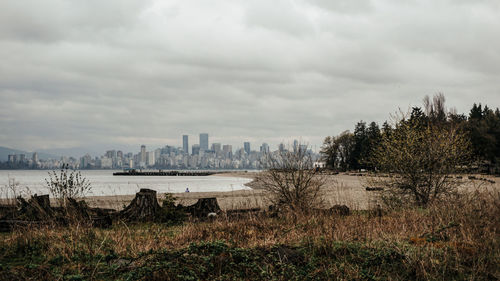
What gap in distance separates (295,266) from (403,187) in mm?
11415

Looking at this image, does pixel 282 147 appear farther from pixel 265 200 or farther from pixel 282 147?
pixel 265 200

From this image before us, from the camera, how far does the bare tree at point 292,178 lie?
632 inches

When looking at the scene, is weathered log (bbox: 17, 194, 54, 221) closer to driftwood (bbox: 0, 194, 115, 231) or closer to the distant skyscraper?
driftwood (bbox: 0, 194, 115, 231)

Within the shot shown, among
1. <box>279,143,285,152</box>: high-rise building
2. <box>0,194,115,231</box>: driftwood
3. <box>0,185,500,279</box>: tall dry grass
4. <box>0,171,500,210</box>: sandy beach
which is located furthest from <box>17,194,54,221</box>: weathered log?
<box>279,143,285,152</box>: high-rise building

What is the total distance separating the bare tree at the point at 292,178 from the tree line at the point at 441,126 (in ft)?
16.1

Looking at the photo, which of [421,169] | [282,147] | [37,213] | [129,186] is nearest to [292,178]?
[282,147]

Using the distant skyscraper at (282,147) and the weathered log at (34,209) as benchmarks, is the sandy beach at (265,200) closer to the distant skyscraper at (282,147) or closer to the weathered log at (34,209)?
the distant skyscraper at (282,147)

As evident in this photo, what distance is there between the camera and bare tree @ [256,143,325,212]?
52.7 ft

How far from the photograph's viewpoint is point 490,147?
60.7m

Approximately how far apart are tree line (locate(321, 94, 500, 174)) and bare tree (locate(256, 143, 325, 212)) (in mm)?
4905

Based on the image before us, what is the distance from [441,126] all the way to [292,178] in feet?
126

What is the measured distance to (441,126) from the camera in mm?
48344

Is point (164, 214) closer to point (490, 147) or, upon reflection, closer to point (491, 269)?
point (491, 269)

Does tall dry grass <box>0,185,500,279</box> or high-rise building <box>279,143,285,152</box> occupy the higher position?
high-rise building <box>279,143,285,152</box>
